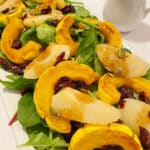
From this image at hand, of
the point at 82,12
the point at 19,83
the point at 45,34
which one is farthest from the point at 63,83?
the point at 82,12

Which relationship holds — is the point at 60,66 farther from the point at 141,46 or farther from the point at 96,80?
the point at 141,46

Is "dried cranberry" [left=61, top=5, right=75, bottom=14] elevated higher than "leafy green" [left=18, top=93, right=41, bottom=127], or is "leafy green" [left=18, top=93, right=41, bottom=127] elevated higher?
"dried cranberry" [left=61, top=5, right=75, bottom=14]

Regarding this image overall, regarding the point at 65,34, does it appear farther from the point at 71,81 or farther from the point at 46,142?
the point at 46,142

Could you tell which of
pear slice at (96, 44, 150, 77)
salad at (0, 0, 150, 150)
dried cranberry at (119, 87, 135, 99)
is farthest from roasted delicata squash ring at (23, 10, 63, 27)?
dried cranberry at (119, 87, 135, 99)

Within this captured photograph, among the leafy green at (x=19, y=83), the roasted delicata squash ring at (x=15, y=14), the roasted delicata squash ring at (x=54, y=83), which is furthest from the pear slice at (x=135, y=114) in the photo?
the roasted delicata squash ring at (x=15, y=14)

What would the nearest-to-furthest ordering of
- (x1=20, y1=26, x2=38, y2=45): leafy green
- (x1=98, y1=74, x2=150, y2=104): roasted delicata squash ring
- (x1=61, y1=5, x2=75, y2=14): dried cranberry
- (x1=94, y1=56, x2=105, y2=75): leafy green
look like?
(x1=98, y1=74, x2=150, y2=104): roasted delicata squash ring < (x1=94, y1=56, x2=105, y2=75): leafy green < (x1=20, y1=26, x2=38, y2=45): leafy green < (x1=61, y1=5, x2=75, y2=14): dried cranberry

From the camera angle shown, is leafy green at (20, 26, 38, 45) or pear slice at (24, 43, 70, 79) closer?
pear slice at (24, 43, 70, 79)

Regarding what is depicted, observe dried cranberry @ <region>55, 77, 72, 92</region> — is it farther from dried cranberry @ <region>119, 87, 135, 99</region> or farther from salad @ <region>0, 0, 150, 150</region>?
dried cranberry @ <region>119, 87, 135, 99</region>
